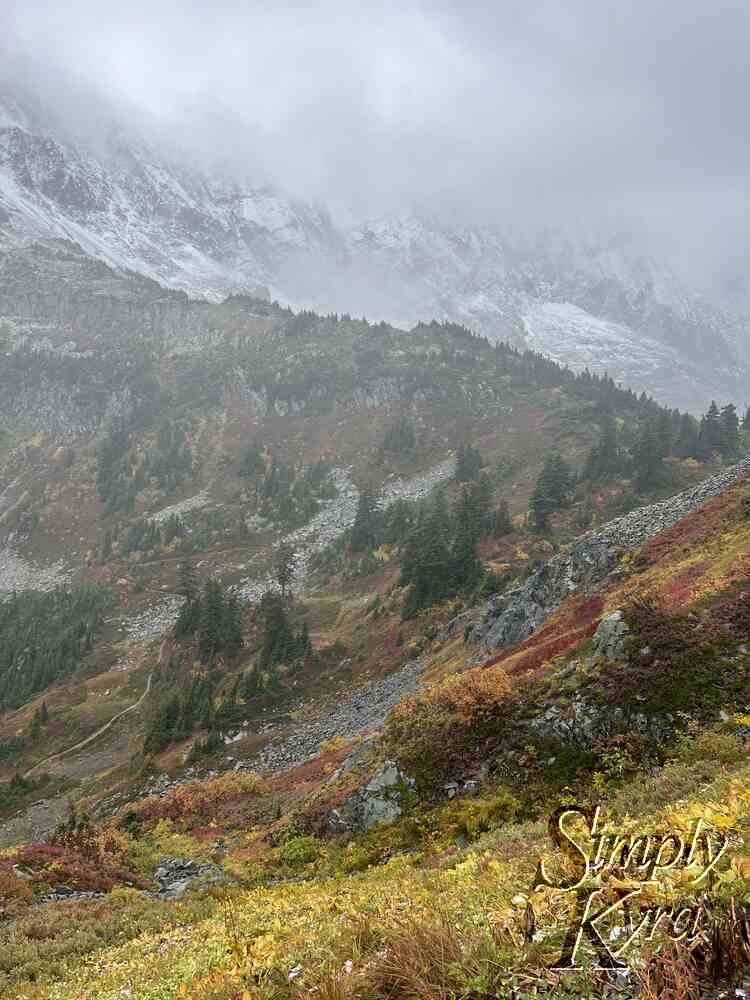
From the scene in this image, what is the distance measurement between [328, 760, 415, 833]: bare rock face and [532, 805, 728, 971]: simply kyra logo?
45.8ft

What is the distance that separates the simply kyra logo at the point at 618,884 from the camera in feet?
9.87

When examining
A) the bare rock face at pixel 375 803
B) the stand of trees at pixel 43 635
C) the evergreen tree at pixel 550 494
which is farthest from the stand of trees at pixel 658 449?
the stand of trees at pixel 43 635

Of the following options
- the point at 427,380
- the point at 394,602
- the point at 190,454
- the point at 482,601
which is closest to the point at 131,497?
the point at 190,454

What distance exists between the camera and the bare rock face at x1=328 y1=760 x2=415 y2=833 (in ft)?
53.0

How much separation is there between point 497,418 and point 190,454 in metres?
76.6

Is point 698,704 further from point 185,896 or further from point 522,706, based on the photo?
point 185,896

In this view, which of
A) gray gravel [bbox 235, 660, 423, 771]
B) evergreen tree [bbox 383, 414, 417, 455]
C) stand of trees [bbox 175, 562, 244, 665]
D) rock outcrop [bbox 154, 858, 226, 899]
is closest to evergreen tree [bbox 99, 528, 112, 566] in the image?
stand of trees [bbox 175, 562, 244, 665]

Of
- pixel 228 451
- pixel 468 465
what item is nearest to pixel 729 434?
pixel 468 465

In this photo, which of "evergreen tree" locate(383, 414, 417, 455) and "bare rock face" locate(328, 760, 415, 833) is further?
"evergreen tree" locate(383, 414, 417, 455)

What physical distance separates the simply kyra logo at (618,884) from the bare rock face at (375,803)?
13971mm

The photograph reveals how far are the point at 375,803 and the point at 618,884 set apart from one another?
50.0ft

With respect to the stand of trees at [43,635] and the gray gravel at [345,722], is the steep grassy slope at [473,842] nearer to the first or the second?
the gray gravel at [345,722]

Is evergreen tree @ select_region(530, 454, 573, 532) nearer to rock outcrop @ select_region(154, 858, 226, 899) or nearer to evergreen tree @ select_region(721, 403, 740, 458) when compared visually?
evergreen tree @ select_region(721, 403, 740, 458)

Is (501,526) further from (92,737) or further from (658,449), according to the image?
(92,737)
